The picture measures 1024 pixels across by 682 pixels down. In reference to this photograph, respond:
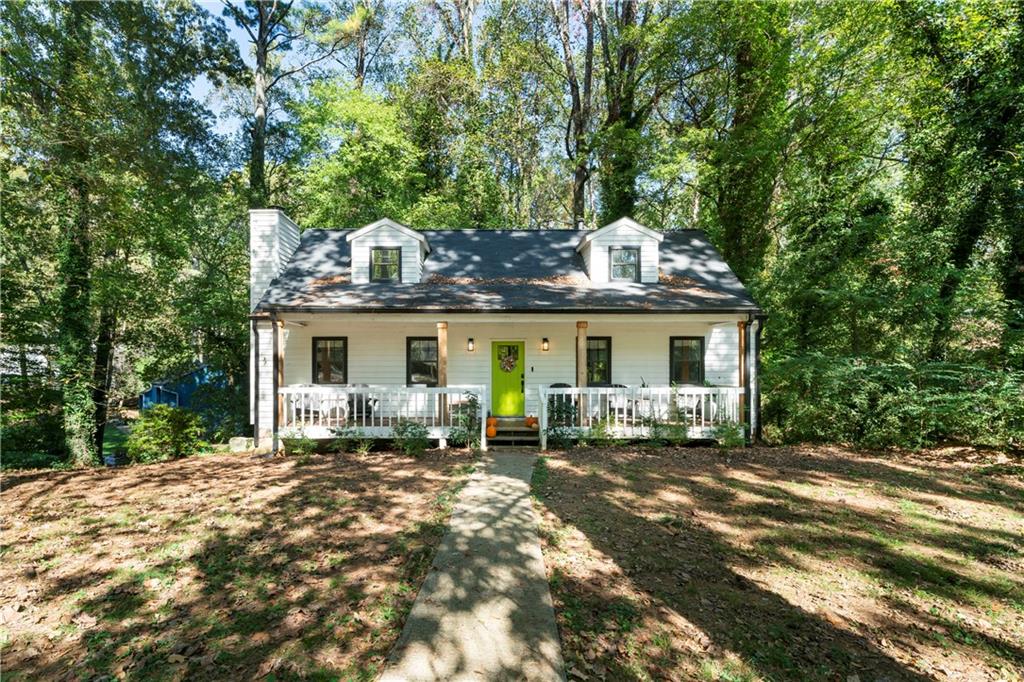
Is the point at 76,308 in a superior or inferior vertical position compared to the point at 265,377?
superior

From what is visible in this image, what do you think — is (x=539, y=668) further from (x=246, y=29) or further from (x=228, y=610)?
(x=246, y=29)

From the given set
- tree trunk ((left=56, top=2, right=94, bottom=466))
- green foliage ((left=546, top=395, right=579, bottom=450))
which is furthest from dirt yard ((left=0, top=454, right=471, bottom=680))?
tree trunk ((left=56, top=2, right=94, bottom=466))

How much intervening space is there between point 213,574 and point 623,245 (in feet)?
35.6

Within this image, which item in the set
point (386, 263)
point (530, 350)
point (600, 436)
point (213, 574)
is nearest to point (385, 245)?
point (386, 263)

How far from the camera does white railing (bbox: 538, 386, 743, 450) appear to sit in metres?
9.55

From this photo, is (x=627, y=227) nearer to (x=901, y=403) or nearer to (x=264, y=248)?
(x=901, y=403)

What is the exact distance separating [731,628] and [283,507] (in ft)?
17.4

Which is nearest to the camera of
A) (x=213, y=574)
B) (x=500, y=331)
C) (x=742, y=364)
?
(x=213, y=574)

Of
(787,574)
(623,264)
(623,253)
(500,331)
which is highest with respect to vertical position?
(623,253)

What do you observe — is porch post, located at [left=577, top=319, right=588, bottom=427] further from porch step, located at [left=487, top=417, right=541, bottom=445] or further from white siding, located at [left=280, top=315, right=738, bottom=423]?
white siding, located at [left=280, top=315, right=738, bottom=423]

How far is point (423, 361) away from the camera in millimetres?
11891

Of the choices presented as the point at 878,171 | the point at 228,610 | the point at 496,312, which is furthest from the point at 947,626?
the point at 878,171

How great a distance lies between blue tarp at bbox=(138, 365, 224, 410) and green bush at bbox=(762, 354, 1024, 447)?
18.2 meters

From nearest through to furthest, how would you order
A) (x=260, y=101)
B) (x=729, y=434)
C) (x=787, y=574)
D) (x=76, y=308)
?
(x=787, y=574) < (x=729, y=434) < (x=76, y=308) < (x=260, y=101)
